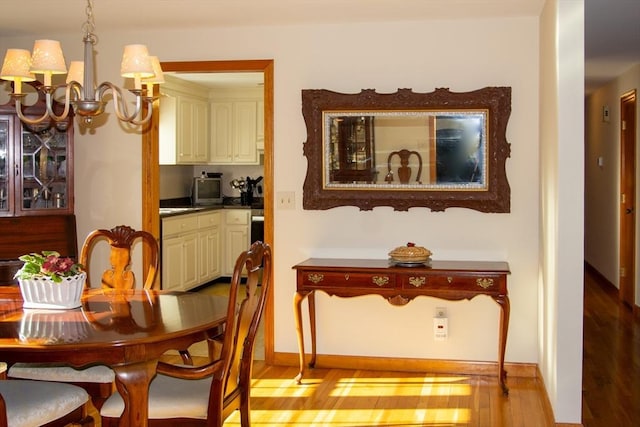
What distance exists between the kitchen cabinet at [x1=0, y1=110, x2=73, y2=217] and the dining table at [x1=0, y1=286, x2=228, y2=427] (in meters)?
2.05

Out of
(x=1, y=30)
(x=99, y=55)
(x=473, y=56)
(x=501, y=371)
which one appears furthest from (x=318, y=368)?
(x=1, y=30)

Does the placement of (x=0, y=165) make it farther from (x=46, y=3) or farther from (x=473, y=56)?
(x=473, y=56)

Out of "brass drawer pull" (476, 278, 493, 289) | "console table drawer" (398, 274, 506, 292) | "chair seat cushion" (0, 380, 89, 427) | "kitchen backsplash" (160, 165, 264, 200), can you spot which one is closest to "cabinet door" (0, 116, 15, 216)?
"chair seat cushion" (0, 380, 89, 427)

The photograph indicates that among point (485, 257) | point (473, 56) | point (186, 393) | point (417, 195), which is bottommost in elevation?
point (186, 393)

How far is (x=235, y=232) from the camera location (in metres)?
8.40

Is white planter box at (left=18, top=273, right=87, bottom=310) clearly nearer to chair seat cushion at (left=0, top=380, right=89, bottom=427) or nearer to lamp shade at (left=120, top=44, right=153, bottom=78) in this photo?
chair seat cushion at (left=0, top=380, right=89, bottom=427)

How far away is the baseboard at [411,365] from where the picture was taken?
4.84 m

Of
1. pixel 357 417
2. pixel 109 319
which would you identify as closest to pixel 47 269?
pixel 109 319

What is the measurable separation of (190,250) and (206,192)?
3.95 feet

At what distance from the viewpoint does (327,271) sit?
4629 mm

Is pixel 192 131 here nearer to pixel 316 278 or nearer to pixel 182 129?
pixel 182 129

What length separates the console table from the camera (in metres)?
4.43

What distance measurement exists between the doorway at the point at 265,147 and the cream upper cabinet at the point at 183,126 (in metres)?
2.20

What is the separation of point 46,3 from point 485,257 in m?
3.01
